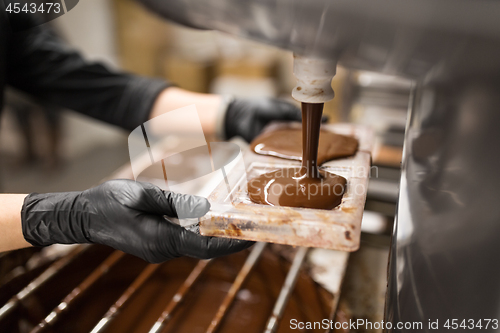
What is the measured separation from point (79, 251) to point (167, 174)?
482 millimetres

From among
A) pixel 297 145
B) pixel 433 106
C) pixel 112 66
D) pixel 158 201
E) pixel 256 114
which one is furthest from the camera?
pixel 112 66

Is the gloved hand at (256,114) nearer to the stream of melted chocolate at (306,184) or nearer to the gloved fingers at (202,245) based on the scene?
the stream of melted chocolate at (306,184)

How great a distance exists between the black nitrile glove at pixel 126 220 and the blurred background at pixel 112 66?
2275 millimetres

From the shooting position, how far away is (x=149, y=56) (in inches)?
142

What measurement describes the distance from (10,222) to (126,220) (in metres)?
0.30

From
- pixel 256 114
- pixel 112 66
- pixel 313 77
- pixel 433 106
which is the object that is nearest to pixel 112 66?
pixel 112 66

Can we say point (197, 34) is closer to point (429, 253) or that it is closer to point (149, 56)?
point (149, 56)

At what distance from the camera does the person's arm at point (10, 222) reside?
2.60 ft

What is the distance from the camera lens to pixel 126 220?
2.40 feet

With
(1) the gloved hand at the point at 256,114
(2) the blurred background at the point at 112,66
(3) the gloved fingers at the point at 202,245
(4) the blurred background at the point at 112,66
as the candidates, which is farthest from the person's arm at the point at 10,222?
(4) the blurred background at the point at 112,66

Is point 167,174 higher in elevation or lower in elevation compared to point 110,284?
higher

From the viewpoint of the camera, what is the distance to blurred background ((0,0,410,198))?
10.5 ft

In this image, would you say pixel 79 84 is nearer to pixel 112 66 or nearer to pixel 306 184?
pixel 306 184

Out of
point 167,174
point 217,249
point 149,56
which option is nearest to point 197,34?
point 149,56
